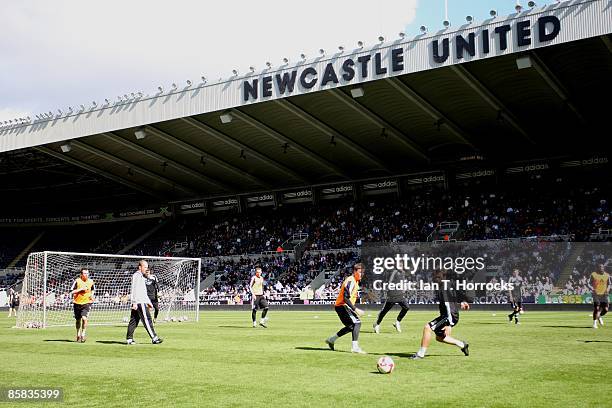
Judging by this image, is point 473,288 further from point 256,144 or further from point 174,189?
point 174,189

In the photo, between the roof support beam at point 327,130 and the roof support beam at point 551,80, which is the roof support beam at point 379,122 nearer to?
the roof support beam at point 327,130

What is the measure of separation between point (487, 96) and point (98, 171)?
3359 cm

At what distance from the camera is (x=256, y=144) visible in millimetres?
50875

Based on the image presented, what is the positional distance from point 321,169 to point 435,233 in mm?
11478

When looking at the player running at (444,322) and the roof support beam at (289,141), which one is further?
the roof support beam at (289,141)

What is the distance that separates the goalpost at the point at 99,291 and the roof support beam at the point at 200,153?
10656 millimetres

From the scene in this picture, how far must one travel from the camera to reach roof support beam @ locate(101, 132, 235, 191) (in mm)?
50119

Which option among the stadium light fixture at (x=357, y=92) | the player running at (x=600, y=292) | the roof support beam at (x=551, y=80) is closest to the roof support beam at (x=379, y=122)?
the stadium light fixture at (x=357, y=92)

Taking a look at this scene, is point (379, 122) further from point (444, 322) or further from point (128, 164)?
point (444, 322)

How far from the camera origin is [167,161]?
55875 mm

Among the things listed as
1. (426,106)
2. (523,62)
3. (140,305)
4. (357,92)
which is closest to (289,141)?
(357,92)

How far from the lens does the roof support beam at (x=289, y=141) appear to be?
1761 inches

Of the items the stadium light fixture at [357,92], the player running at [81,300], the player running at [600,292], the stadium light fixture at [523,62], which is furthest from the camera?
the stadium light fixture at [357,92]

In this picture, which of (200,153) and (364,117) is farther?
(200,153)
